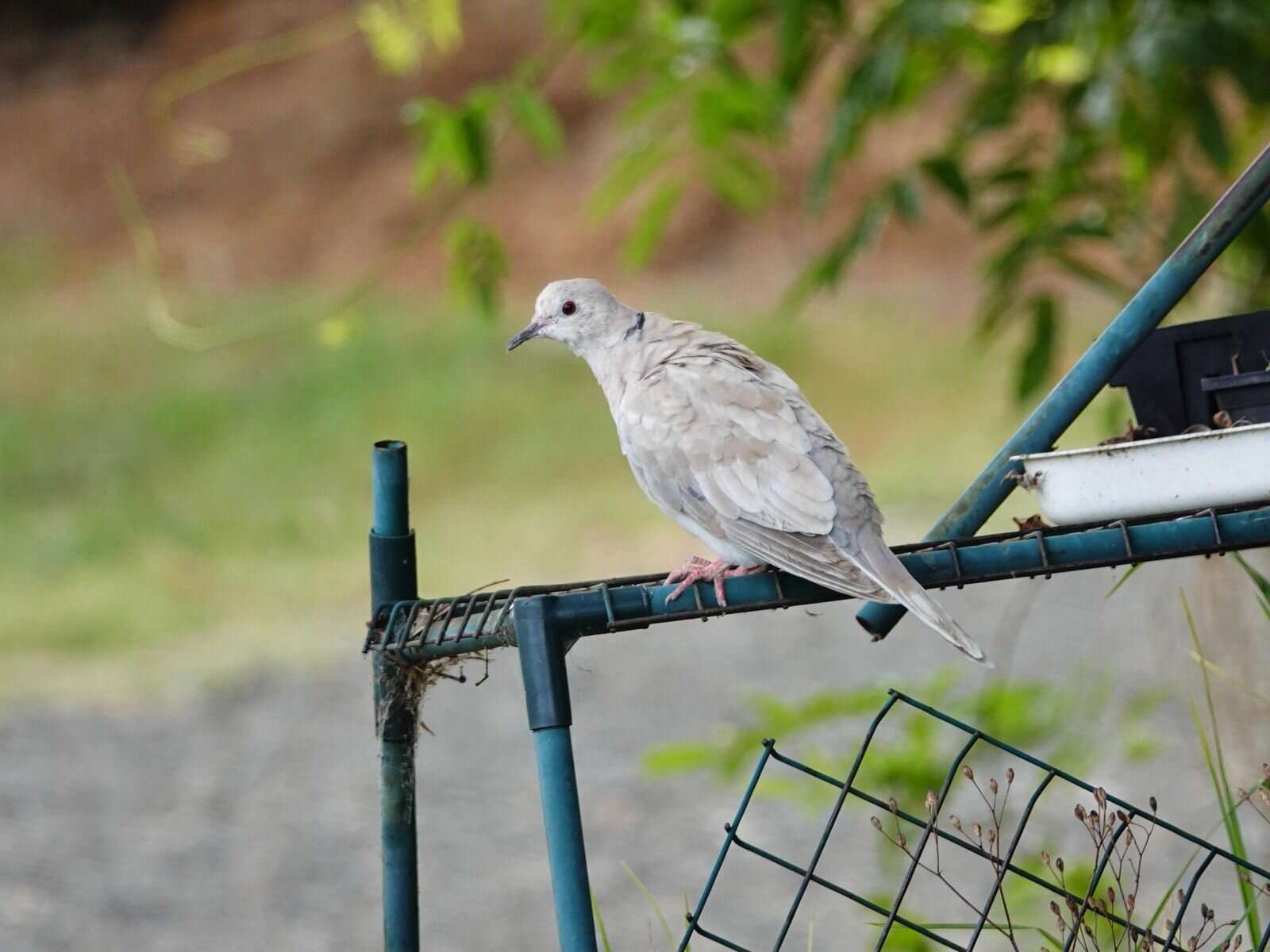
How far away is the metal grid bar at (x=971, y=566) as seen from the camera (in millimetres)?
1186

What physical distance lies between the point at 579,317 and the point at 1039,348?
29.8 inches

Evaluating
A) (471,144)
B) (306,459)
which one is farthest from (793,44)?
(306,459)

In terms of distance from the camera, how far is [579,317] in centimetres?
215

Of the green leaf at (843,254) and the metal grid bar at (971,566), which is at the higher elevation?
the green leaf at (843,254)

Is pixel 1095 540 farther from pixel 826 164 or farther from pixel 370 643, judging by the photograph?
pixel 826 164

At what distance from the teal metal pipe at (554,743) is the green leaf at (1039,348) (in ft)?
4.71

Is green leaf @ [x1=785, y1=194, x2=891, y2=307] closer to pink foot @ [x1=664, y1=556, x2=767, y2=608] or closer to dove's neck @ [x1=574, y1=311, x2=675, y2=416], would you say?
dove's neck @ [x1=574, y1=311, x2=675, y2=416]

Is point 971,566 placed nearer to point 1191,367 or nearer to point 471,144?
point 1191,367

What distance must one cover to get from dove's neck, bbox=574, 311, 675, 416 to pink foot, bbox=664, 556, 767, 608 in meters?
0.33

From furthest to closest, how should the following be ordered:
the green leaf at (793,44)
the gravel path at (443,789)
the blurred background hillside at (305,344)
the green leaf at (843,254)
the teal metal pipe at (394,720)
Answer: the blurred background hillside at (305,344)
the gravel path at (443,789)
the green leaf at (843,254)
the green leaf at (793,44)
the teal metal pipe at (394,720)

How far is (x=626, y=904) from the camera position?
12.9 ft

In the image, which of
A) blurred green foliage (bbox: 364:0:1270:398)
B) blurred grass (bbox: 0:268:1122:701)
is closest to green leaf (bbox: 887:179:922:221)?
blurred green foliage (bbox: 364:0:1270:398)

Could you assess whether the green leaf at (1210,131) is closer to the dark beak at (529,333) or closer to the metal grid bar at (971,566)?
the dark beak at (529,333)

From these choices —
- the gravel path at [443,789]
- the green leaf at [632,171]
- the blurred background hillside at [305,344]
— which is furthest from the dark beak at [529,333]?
the blurred background hillside at [305,344]
